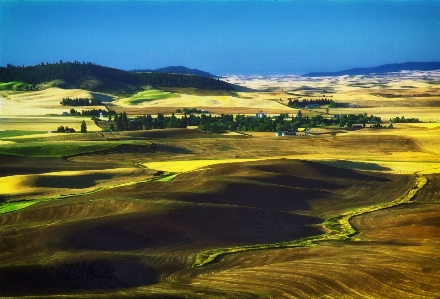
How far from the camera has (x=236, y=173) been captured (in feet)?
183

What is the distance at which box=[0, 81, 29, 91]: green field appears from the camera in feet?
491

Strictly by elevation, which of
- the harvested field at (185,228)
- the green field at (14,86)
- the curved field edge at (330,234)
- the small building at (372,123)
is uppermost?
the green field at (14,86)

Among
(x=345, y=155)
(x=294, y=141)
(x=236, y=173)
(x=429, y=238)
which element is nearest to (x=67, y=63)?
(x=294, y=141)

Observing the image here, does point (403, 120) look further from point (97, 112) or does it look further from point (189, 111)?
point (97, 112)

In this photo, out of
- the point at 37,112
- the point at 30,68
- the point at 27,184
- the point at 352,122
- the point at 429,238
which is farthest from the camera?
the point at 30,68

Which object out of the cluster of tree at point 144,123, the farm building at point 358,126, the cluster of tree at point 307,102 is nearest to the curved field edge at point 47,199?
the cluster of tree at point 144,123

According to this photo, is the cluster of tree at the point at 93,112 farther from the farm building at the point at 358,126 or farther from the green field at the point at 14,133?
the farm building at the point at 358,126

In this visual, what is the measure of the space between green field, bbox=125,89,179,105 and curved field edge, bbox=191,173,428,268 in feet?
313

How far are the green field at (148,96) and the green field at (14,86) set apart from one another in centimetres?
2127

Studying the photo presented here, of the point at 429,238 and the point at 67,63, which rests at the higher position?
the point at 67,63

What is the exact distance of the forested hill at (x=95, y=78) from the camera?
160500mm

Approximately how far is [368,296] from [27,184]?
103ft

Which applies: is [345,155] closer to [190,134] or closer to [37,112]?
[190,134]

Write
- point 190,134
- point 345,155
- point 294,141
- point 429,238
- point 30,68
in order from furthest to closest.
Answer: point 30,68, point 190,134, point 294,141, point 345,155, point 429,238
